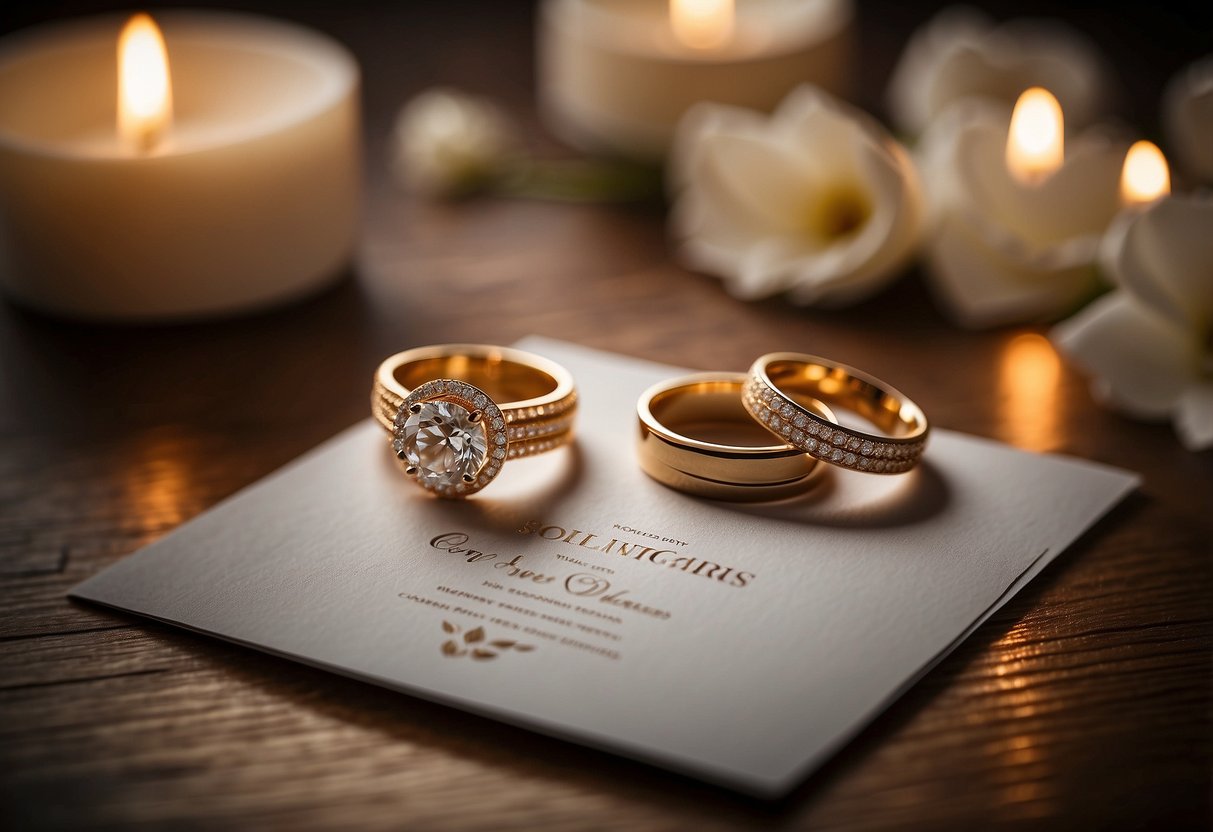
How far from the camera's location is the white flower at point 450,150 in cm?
101

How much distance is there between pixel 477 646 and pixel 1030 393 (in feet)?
1.35

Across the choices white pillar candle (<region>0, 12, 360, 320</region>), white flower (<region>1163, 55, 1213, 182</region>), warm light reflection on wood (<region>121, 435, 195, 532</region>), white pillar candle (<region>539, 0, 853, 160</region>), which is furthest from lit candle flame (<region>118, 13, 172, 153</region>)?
white flower (<region>1163, 55, 1213, 182</region>)

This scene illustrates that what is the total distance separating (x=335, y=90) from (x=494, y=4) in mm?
674

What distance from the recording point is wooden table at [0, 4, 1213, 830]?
0.44 meters

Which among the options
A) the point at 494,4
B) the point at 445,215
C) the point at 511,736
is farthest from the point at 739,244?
the point at 494,4

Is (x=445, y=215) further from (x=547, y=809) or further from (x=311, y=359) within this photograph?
(x=547, y=809)

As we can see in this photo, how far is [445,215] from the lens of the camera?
1009mm

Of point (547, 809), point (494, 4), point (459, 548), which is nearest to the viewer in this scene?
point (547, 809)

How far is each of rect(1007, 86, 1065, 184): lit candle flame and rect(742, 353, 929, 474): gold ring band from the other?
0.22 m

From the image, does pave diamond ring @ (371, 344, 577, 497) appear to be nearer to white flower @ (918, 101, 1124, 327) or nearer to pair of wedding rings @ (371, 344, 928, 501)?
pair of wedding rings @ (371, 344, 928, 501)

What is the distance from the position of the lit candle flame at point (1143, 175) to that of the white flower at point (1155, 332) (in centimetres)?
9

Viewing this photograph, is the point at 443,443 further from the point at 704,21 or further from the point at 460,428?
the point at 704,21

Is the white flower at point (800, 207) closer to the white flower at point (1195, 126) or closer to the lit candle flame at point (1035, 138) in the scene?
the lit candle flame at point (1035, 138)

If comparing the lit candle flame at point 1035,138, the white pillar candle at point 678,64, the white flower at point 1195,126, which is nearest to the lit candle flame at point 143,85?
the white pillar candle at point 678,64
